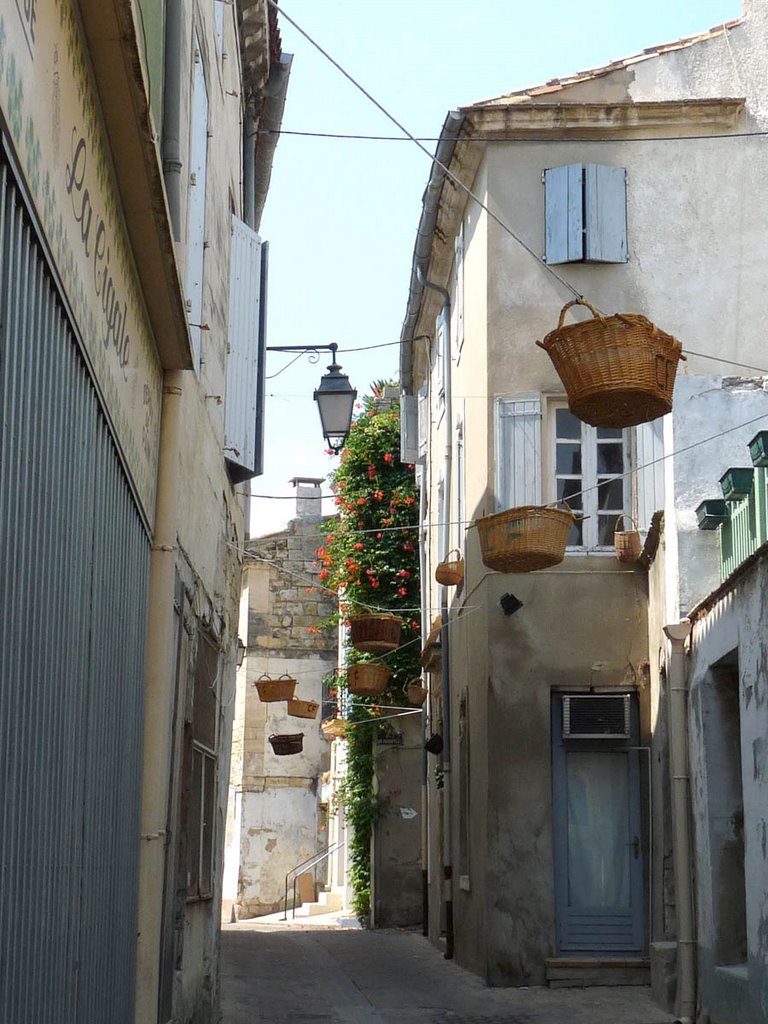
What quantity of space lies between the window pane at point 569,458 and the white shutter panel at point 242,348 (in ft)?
12.6

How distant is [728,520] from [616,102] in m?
6.20

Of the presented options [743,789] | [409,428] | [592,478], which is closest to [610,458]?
[592,478]

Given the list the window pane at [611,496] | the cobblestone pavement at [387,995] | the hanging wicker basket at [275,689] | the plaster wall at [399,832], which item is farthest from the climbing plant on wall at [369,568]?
the window pane at [611,496]

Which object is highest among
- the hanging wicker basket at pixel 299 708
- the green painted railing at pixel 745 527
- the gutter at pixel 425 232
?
the gutter at pixel 425 232

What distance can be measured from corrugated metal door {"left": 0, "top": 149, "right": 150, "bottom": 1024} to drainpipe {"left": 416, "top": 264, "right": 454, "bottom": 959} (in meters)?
10.8

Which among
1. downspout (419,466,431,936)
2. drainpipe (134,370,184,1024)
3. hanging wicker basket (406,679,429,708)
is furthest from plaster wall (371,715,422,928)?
drainpipe (134,370,184,1024)

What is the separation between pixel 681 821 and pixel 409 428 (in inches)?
462

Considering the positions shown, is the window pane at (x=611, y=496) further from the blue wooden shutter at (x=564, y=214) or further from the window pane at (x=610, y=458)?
the blue wooden shutter at (x=564, y=214)

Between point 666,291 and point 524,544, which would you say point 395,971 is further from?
point 666,291

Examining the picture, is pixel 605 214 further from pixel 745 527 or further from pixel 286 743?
pixel 286 743

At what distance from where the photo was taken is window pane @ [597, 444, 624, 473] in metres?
15.0

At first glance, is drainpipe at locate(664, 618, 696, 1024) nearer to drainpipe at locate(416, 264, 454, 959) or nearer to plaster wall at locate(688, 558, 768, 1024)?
plaster wall at locate(688, 558, 768, 1024)

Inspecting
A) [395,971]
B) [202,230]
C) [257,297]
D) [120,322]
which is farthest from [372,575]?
[120,322]

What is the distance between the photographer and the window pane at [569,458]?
49.5 ft
